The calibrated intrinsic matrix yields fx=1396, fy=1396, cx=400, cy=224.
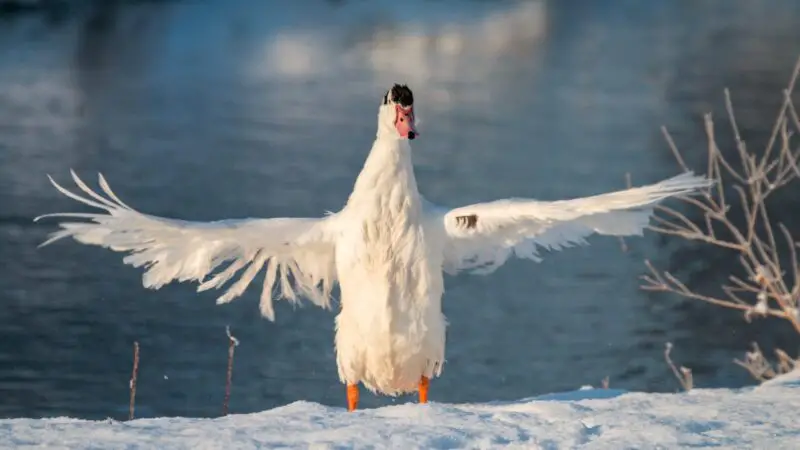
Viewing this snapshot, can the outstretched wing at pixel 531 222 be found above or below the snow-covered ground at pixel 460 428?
above

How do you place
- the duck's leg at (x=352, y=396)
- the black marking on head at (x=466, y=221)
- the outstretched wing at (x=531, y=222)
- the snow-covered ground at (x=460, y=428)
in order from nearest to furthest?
1. the snow-covered ground at (x=460, y=428)
2. the outstretched wing at (x=531, y=222)
3. the black marking on head at (x=466, y=221)
4. the duck's leg at (x=352, y=396)

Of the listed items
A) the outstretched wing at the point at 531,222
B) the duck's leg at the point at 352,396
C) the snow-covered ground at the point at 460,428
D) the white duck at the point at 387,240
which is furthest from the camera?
the duck's leg at the point at 352,396

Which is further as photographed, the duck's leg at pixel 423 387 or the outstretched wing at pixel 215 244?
the duck's leg at pixel 423 387

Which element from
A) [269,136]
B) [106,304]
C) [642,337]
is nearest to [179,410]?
[106,304]

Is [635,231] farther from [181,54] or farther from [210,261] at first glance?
[181,54]

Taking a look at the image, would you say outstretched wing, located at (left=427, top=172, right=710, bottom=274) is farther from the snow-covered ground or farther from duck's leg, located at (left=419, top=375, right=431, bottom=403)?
the snow-covered ground

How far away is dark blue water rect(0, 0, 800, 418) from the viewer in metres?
15.4

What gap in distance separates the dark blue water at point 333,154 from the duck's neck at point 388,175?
19.3 ft

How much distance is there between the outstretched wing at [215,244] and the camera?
730cm

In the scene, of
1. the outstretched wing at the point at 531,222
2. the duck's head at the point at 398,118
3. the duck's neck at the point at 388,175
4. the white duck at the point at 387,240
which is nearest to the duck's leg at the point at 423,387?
the white duck at the point at 387,240

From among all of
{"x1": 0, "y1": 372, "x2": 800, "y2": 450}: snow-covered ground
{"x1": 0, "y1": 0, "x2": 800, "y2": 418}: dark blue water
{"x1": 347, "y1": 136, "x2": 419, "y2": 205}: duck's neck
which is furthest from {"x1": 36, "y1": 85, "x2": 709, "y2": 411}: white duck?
{"x1": 0, "y1": 0, "x2": 800, "y2": 418}: dark blue water

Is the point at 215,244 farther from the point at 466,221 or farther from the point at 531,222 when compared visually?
the point at 531,222

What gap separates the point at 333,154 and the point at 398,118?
1732 centimetres

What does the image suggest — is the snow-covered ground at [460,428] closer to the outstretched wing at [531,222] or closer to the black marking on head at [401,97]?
the outstretched wing at [531,222]
